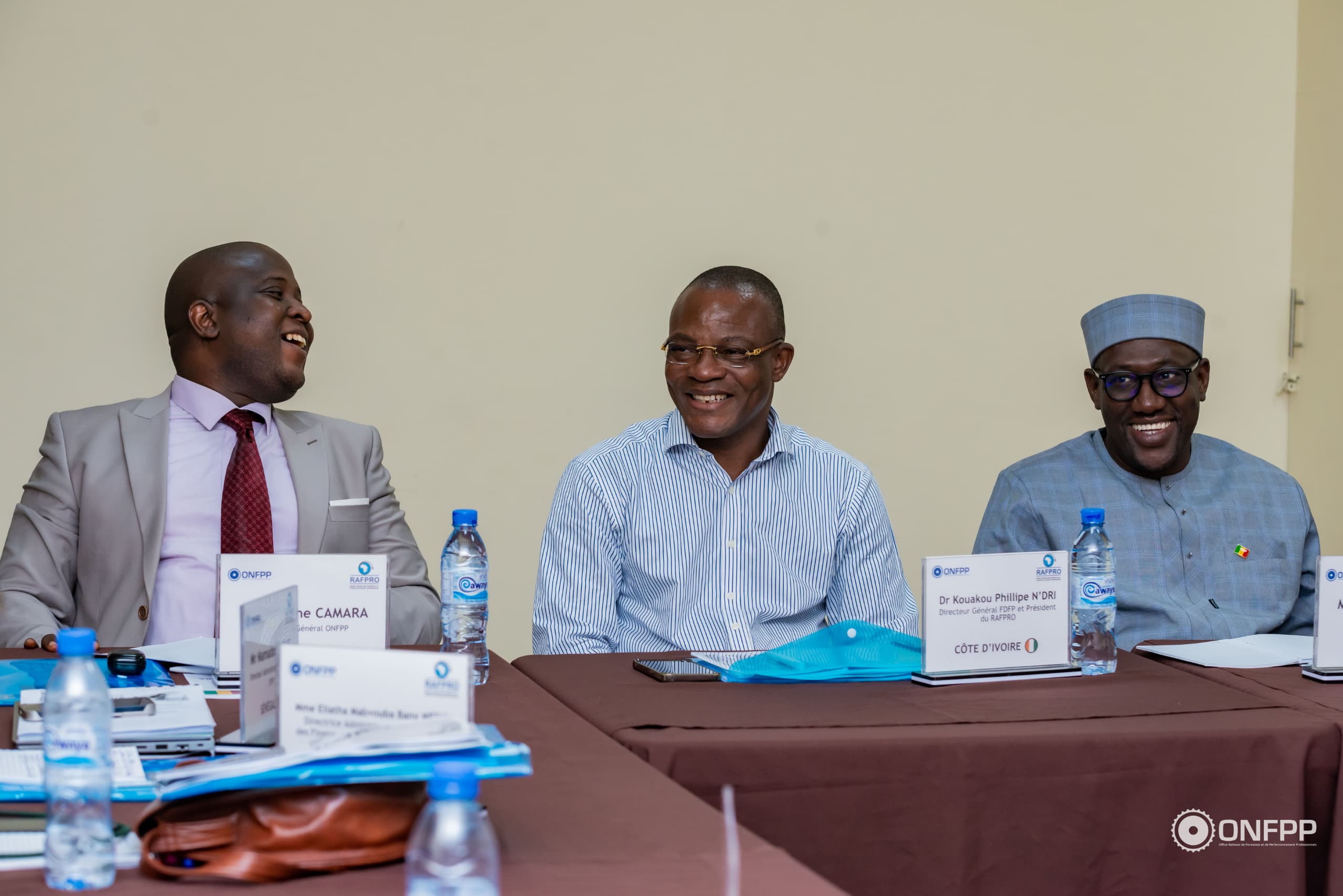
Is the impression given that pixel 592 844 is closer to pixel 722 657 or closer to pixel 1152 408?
pixel 722 657

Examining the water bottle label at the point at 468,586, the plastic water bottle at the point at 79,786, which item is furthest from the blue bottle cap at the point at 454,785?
the water bottle label at the point at 468,586

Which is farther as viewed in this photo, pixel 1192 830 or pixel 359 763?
pixel 1192 830

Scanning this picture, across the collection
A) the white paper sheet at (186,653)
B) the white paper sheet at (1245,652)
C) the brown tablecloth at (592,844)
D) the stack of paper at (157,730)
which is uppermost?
the stack of paper at (157,730)

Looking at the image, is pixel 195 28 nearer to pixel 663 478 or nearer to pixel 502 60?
pixel 502 60

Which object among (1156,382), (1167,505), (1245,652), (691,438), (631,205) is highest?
(631,205)

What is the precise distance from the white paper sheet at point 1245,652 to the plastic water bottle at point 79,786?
1.75 metres

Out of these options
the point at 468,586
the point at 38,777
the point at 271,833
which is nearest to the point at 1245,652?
the point at 468,586

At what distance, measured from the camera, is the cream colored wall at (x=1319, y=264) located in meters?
4.21

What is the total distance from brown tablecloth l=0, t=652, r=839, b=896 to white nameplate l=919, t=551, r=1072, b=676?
64 cm

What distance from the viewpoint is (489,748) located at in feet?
3.53

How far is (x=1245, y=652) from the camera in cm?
224

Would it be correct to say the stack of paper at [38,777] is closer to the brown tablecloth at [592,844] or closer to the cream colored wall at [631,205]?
the brown tablecloth at [592,844]

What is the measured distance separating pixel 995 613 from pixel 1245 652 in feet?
1.84

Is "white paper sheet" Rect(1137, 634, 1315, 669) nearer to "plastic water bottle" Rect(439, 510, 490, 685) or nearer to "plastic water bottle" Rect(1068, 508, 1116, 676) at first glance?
"plastic water bottle" Rect(1068, 508, 1116, 676)
